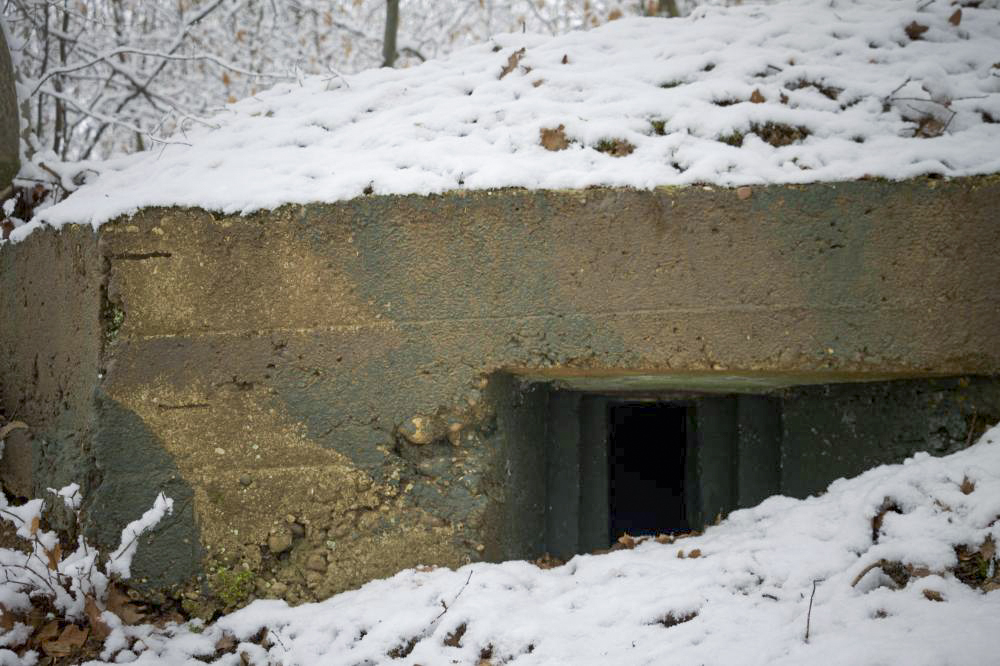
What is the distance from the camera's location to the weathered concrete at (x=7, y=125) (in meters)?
3.87

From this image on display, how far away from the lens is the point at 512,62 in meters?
3.66

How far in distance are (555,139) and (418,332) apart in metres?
1.01

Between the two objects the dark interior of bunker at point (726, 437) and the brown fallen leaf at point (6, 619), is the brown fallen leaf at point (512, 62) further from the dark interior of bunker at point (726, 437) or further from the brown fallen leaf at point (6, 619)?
the brown fallen leaf at point (6, 619)

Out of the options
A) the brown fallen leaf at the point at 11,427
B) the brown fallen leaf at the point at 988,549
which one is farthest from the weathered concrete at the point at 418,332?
the brown fallen leaf at the point at 988,549

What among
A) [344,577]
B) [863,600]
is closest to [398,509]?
[344,577]

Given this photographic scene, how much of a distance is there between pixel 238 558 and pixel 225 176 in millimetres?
1663

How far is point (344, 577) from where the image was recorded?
3109 millimetres

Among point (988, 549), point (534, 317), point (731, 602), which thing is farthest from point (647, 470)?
point (988, 549)

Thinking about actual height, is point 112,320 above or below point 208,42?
below

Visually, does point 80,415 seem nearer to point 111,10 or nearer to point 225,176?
point 225,176

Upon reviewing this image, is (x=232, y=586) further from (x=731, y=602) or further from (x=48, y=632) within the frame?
(x=731, y=602)

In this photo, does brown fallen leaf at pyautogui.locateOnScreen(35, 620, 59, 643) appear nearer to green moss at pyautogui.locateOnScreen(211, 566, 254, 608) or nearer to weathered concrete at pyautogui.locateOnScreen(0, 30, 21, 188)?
green moss at pyautogui.locateOnScreen(211, 566, 254, 608)

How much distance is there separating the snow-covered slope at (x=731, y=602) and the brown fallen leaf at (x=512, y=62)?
2309 millimetres

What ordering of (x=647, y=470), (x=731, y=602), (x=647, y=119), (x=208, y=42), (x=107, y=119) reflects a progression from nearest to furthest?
(x=731, y=602) → (x=647, y=119) → (x=107, y=119) → (x=647, y=470) → (x=208, y=42)
